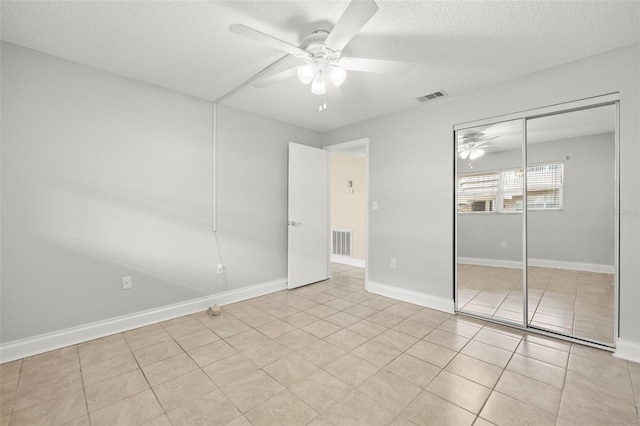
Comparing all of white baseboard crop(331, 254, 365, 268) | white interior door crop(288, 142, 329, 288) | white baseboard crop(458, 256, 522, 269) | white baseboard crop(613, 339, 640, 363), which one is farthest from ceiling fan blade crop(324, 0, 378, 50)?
white baseboard crop(331, 254, 365, 268)

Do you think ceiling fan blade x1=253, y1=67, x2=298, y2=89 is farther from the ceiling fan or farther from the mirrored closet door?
the mirrored closet door

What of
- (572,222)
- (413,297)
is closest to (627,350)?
(572,222)

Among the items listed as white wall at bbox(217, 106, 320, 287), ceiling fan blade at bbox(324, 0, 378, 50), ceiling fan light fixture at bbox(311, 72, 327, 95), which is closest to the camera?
ceiling fan blade at bbox(324, 0, 378, 50)

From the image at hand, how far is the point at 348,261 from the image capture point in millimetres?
5852

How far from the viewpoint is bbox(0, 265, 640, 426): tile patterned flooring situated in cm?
154

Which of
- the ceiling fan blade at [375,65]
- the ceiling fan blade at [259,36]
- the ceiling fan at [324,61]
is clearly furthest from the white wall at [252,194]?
the ceiling fan blade at [375,65]

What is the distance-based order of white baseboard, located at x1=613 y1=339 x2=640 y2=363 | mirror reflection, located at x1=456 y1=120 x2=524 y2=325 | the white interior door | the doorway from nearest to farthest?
white baseboard, located at x1=613 y1=339 x2=640 y2=363
mirror reflection, located at x1=456 y1=120 x2=524 y2=325
the white interior door
the doorway

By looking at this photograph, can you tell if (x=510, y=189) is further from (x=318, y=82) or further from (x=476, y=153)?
(x=318, y=82)

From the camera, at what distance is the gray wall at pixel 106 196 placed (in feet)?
6.99

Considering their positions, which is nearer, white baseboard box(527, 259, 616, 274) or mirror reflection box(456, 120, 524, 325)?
white baseboard box(527, 259, 616, 274)

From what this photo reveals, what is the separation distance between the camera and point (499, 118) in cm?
279

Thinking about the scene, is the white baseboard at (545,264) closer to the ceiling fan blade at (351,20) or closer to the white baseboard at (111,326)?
the ceiling fan blade at (351,20)

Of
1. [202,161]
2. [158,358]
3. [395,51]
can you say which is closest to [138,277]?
[158,358]

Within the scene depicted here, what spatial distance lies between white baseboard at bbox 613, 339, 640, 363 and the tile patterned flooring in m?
0.10
